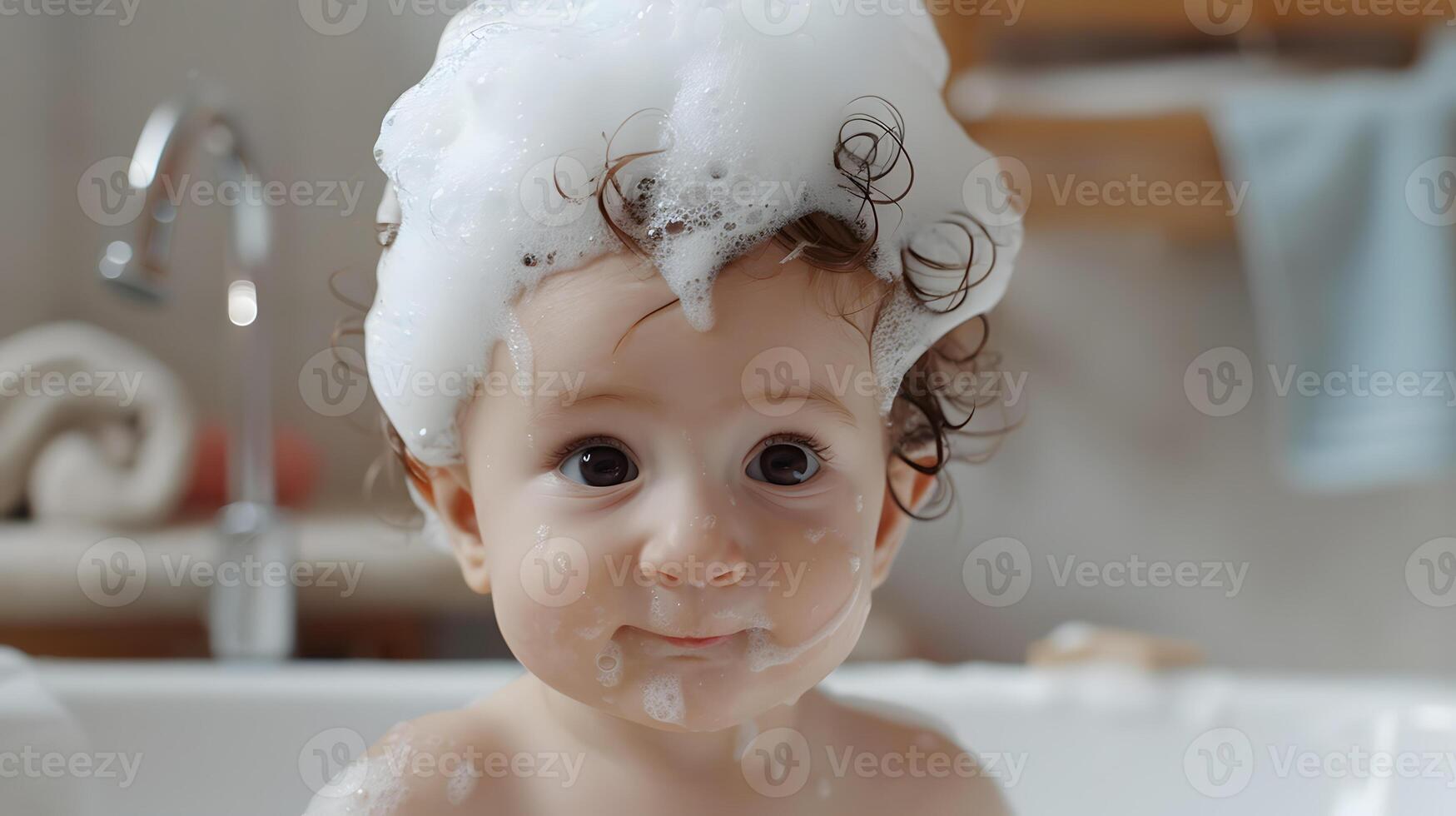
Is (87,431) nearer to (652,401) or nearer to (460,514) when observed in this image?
(460,514)

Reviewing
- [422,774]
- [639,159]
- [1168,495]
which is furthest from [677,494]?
[1168,495]

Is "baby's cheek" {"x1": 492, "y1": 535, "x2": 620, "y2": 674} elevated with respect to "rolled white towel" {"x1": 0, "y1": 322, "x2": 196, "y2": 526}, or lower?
elevated

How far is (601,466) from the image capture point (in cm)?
68

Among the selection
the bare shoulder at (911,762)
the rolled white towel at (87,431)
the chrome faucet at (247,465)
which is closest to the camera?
the bare shoulder at (911,762)

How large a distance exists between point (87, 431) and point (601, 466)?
4.85 ft

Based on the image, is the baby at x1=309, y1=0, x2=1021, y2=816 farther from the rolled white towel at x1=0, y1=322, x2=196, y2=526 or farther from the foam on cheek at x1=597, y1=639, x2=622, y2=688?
the rolled white towel at x1=0, y1=322, x2=196, y2=526

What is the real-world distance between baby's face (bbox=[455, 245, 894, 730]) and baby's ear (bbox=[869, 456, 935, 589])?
12 cm

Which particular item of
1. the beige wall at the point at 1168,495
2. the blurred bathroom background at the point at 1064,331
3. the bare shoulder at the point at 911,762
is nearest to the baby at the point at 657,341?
the bare shoulder at the point at 911,762

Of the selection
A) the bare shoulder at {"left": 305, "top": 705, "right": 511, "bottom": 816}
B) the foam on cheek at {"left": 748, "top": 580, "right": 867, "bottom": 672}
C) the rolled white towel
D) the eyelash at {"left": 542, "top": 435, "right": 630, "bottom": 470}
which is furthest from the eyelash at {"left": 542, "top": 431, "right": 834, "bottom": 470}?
the rolled white towel

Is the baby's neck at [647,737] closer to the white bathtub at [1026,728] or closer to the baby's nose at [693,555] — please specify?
the baby's nose at [693,555]

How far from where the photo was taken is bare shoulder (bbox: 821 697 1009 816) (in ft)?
2.90

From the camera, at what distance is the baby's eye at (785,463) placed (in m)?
0.70

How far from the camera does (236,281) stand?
1.43 meters

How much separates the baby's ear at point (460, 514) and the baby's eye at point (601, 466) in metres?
0.14
